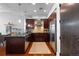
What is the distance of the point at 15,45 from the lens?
303 inches

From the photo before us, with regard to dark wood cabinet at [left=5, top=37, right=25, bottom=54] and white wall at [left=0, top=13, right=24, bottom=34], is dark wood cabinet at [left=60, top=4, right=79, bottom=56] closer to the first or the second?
dark wood cabinet at [left=5, top=37, right=25, bottom=54]

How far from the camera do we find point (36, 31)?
1609 centimetres

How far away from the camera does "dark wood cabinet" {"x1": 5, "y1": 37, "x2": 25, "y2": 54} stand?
25.1 ft

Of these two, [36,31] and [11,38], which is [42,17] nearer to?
[36,31]

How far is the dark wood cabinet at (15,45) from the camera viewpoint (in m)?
7.66

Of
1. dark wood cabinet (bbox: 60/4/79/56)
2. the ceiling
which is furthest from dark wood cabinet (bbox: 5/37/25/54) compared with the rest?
dark wood cabinet (bbox: 60/4/79/56)

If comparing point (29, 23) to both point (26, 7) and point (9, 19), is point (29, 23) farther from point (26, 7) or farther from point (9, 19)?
point (26, 7)

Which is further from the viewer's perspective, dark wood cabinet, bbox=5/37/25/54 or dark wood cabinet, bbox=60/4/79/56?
dark wood cabinet, bbox=5/37/25/54

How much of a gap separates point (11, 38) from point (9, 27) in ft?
28.7

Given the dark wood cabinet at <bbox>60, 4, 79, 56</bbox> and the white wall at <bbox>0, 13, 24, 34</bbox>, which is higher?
the white wall at <bbox>0, 13, 24, 34</bbox>

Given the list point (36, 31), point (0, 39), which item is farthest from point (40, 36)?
point (0, 39)

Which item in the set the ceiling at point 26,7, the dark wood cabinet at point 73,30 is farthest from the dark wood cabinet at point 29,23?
the dark wood cabinet at point 73,30

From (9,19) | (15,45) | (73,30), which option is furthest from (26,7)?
(73,30)

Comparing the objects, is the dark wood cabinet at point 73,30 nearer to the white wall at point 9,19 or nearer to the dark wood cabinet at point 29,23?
the dark wood cabinet at point 29,23
